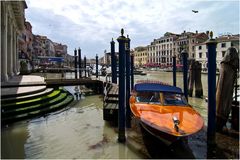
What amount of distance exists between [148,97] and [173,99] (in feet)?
3.14

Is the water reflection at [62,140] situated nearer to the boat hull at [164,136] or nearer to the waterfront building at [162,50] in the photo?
the boat hull at [164,136]

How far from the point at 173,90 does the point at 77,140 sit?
13.7 feet

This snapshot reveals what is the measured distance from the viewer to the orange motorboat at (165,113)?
6672 mm

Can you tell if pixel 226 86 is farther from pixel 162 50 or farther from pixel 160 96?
pixel 162 50

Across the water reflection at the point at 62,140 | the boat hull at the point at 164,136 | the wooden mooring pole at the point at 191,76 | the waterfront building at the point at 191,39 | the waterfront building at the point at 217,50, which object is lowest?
the water reflection at the point at 62,140

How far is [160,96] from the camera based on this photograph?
910cm

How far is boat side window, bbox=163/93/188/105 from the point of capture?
8.89 metres

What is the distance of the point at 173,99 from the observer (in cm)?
912

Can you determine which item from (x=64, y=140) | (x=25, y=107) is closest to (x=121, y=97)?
(x=64, y=140)

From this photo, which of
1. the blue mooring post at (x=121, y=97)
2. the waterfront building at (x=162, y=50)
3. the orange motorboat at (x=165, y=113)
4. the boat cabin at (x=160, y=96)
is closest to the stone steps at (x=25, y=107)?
the blue mooring post at (x=121, y=97)

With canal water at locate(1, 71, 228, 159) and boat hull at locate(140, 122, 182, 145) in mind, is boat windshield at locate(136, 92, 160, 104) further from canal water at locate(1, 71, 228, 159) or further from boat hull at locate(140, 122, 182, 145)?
boat hull at locate(140, 122, 182, 145)

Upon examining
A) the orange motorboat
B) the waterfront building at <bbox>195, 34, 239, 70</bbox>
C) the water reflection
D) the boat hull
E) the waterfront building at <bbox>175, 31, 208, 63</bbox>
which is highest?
the waterfront building at <bbox>175, 31, 208, 63</bbox>

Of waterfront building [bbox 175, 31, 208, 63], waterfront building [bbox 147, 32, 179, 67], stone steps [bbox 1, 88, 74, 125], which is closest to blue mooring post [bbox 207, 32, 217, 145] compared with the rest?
stone steps [bbox 1, 88, 74, 125]

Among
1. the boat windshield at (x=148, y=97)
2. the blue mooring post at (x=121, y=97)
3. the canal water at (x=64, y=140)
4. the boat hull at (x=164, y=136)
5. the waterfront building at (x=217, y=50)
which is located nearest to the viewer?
the boat hull at (x=164, y=136)
